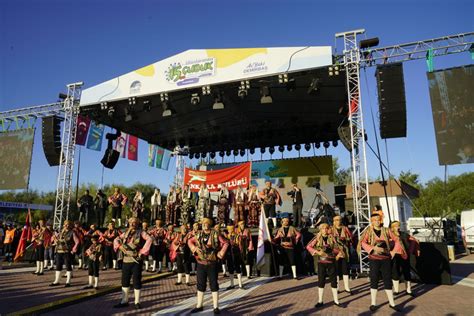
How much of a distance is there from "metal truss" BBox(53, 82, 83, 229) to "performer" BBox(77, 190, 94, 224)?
28.7 inches

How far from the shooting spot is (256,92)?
600 inches

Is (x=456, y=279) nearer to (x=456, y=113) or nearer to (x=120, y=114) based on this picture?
(x=456, y=113)

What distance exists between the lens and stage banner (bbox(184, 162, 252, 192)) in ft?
59.3

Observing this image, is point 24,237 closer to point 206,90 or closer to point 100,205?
point 100,205

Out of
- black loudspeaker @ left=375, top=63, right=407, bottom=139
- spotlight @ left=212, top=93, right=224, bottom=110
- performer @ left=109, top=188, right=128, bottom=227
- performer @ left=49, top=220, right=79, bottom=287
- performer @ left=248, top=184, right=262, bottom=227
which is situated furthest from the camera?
performer @ left=109, top=188, right=128, bottom=227

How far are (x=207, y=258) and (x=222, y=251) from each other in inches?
14.6

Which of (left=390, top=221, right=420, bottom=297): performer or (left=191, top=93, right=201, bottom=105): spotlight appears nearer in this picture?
(left=390, top=221, right=420, bottom=297): performer

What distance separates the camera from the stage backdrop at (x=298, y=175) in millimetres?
21312

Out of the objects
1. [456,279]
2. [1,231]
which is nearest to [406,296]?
[456,279]

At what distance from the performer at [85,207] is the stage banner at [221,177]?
5.47m

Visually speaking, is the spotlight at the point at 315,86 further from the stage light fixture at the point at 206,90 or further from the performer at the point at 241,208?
the performer at the point at 241,208

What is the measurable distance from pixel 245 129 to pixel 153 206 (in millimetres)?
7013

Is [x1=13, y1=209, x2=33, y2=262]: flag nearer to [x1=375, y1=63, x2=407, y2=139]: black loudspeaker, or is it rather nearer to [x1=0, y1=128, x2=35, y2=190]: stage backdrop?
[x1=0, y1=128, x2=35, y2=190]: stage backdrop

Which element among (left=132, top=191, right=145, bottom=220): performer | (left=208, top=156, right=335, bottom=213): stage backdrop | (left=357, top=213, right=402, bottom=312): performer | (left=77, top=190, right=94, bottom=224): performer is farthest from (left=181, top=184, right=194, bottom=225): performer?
(left=357, top=213, right=402, bottom=312): performer
